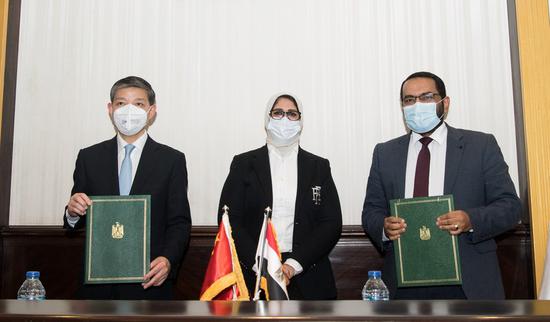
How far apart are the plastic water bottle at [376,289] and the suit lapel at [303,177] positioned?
51 cm

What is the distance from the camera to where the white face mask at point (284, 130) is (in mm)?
3455

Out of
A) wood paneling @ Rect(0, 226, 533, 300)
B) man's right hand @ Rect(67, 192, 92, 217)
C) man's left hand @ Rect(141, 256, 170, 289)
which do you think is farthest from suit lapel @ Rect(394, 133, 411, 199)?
man's right hand @ Rect(67, 192, 92, 217)

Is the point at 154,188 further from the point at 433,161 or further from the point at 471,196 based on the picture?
the point at 471,196

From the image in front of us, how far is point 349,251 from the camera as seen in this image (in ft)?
13.1

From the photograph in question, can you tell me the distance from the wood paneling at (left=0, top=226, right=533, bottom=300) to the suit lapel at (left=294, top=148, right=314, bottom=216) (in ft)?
2.50

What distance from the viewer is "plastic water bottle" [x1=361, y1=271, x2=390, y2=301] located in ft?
10.3

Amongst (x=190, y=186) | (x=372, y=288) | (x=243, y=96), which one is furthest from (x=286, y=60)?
(x=372, y=288)

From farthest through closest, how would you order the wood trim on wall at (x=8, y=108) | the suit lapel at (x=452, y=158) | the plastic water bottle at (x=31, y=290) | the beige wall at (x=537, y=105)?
the wood trim on wall at (x=8, y=108) → the beige wall at (x=537, y=105) → the plastic water bottle at (x=31, y=290) → the suit lapel at (x=452, y=158)

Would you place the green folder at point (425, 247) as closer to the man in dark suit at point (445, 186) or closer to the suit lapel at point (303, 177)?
the man in dark suit at point (445, 186)

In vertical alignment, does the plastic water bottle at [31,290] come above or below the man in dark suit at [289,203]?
below

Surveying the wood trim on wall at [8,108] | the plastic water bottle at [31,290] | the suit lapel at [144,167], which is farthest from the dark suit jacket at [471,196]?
the wood trim on wall at [8,108]

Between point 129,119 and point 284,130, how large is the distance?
826mm

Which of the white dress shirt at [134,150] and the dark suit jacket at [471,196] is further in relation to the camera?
the white dress shirt at [134,150]

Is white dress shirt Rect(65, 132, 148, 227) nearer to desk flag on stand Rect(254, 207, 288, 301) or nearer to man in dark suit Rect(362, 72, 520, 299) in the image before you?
desk flag on stand Rect(254, 207, 288, 301)
